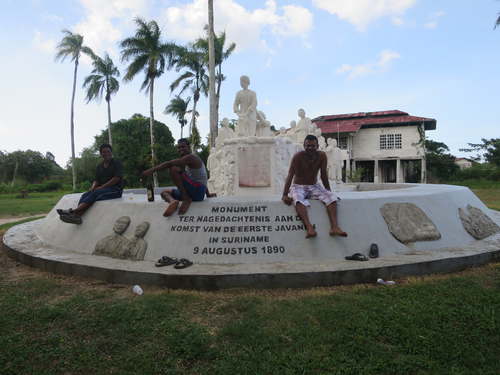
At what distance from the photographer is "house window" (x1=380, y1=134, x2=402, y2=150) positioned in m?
27.9

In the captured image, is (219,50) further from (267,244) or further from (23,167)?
(23,167)

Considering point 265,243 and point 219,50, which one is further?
point 219,50

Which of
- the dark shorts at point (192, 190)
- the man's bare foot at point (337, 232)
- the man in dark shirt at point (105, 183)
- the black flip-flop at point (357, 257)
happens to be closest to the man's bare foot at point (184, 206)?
the dark shorts at point (192, 190)

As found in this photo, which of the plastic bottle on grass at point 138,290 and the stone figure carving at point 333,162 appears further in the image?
the stone figure carving at point 333,162

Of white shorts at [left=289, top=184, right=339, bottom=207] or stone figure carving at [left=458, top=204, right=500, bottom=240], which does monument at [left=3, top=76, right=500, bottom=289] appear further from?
white shorts at [left=289, top=184, right=339, bottom=207]

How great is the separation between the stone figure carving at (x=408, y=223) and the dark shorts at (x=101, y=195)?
3.97 meters

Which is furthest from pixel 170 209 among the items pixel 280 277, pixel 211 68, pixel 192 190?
pixel 211 68

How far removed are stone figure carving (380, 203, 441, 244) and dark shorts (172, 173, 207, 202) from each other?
2.40 metres

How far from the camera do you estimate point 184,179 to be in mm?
4344

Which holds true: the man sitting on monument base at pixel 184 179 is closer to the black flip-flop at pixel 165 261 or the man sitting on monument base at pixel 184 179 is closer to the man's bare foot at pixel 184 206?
the man's bare foot at pixel 184 206

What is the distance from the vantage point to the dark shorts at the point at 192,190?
14.3 feet

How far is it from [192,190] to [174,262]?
3.26 ft

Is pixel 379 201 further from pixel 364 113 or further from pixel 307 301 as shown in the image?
pixel 364 113

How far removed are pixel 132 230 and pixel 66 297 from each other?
3.90 ft
